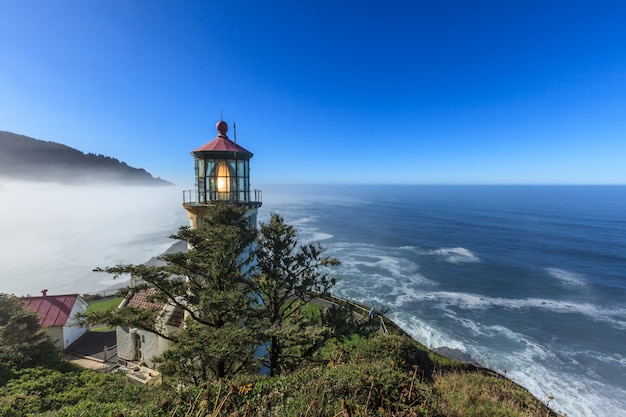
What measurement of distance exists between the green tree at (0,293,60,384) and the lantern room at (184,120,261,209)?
8303 mm

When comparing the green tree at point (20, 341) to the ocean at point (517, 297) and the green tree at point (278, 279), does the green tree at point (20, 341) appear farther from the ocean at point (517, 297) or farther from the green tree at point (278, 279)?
the ocean at point (517, 297)

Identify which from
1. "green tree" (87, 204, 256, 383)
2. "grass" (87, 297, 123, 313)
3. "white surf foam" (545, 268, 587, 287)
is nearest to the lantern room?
"green tree" (87, 204, 256, 383)

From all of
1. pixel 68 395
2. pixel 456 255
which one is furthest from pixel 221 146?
pixel 456 255

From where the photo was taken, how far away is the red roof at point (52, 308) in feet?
55.5

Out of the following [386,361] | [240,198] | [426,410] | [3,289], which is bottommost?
[3,289]

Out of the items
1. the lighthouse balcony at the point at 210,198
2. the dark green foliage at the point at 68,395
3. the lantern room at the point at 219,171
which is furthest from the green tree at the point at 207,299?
the lantern room at the point at 219,171

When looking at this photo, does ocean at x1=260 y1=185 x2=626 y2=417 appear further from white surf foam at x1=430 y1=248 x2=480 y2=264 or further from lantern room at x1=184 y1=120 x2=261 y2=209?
lantern room at x1=184 y1=120 x2=261 y2=209

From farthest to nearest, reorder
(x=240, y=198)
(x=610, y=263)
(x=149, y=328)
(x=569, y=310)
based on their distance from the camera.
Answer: (x=610, y=263), (x=569, y=310), (x=240, y=198), (x=149, y=328)

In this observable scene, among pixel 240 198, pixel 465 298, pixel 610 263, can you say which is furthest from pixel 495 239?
pixel 240 198

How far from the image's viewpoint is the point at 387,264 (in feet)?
133

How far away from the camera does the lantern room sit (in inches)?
440

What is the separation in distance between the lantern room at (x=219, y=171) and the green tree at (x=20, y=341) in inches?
327

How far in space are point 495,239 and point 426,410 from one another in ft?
199

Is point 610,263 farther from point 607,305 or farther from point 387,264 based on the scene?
point 387,264
